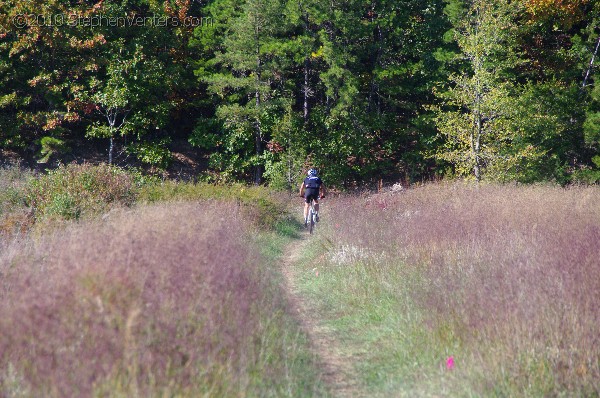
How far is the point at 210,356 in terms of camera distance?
508 centimetres

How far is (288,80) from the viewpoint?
29562mm

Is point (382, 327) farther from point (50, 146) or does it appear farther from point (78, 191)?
point (50, 146)

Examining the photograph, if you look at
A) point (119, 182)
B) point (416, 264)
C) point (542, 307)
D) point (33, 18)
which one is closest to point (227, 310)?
point (542, 307)

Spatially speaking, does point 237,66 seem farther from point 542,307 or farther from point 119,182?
point 542,307

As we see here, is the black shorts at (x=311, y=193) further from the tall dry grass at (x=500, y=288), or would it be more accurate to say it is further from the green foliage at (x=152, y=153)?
the green foliage at (x=152, y=153)

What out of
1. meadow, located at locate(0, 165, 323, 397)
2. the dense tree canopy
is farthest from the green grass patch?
the dense tree canopy

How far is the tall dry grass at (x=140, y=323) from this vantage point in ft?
14.5

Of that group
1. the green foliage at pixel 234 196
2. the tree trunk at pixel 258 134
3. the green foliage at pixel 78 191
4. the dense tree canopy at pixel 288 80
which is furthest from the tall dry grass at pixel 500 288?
the tree trunk at pixel 258 134

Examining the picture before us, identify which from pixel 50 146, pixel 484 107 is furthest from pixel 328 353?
pixel 50 146

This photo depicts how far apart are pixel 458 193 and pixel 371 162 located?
1333 cm

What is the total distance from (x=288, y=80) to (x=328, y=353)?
77.6 feet

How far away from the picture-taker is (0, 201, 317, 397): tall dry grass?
443 cm

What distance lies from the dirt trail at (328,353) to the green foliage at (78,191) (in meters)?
4.72

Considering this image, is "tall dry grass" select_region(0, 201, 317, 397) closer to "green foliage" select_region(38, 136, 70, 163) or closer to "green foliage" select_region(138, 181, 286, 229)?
"green foliage" select_region(138, 181, 286, 229)
